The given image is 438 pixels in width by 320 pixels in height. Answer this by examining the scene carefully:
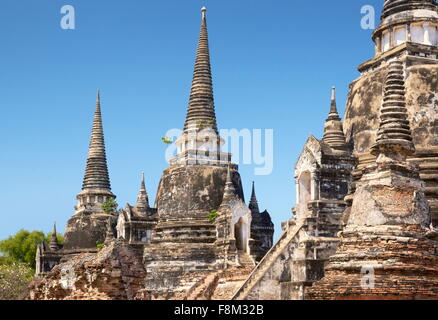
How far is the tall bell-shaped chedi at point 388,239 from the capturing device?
547 inches

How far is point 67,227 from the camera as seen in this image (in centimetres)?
4828

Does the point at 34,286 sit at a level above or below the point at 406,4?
below

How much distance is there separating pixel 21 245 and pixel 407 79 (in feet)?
166

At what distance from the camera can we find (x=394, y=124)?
53.4 feet

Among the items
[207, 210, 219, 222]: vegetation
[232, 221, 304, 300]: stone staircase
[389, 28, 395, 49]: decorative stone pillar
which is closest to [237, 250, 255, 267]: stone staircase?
[207, 210, 219, 222]: vegetation

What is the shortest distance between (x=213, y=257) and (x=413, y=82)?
499 inches

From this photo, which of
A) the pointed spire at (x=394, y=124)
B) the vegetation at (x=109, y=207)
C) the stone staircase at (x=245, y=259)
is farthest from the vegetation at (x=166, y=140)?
the pointed spire at (x=394, y=124)

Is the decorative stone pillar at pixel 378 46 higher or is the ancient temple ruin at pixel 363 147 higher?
the decorative stone pillar at pixel 378 46

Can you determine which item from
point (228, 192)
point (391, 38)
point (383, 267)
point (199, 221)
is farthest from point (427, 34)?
point (383, 267)

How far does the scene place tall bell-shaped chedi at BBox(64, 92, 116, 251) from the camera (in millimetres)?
A: 46812

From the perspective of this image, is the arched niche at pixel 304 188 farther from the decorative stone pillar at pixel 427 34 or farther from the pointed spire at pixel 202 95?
the pointed spire at pixel 202 95

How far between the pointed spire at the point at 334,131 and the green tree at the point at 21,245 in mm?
44992
